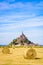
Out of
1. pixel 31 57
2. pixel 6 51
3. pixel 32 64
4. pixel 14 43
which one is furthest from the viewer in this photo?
pixel 14 43

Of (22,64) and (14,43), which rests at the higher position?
(14,43)

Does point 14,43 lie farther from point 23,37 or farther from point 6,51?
point 6,51

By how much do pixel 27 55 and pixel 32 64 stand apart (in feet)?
19.8

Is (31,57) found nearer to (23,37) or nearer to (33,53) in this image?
(33,53)

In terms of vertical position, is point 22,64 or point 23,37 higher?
point 23,37

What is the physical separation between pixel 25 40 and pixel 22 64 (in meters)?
106

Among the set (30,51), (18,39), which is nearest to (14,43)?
(18,39)

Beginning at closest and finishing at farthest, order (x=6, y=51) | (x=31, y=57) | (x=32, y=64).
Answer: (x=32, y=64) → (x=31, y=57) → (x=6, y=51)

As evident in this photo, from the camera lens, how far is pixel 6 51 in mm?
33344

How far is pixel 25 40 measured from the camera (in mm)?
124125

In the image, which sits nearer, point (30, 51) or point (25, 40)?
point (30, 51)

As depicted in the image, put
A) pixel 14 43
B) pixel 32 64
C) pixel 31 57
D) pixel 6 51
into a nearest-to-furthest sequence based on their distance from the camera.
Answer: pixel 32 64 → pixel 31 57 → pixel 6 51 → pixel 14 43

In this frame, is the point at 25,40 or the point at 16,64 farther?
the point at 25,40

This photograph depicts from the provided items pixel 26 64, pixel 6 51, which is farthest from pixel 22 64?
pixel 6 51
